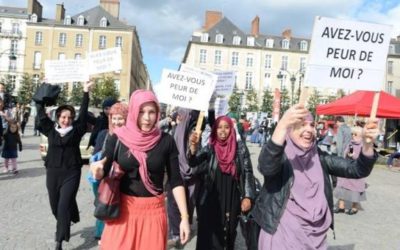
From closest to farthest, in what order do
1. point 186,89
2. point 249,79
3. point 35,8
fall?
point 186,89
point 249,79
point 35,8

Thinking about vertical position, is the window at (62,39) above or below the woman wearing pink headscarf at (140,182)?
above

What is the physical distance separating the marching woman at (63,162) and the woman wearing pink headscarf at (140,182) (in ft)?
7.49

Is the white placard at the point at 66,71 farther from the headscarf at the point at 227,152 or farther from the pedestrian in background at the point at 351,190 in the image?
the pedestrian in background at the point at 351,190

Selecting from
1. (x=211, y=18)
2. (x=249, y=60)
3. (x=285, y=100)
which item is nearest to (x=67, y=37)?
(x=211, y=18)

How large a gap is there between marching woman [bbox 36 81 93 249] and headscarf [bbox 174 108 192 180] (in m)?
1.43

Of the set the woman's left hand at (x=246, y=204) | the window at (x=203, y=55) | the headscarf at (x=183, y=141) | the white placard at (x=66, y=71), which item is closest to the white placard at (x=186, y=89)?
the headscarf at (x=183, y=141)

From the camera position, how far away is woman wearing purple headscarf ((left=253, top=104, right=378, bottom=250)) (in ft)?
11.7

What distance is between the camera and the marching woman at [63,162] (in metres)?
5.84

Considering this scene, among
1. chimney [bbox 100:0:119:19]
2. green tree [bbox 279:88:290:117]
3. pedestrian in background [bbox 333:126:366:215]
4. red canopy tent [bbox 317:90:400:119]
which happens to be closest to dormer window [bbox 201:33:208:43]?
chimney [bbox 100:0:119:19]

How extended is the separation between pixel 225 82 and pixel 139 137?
235 inches

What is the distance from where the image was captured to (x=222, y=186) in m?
5.50

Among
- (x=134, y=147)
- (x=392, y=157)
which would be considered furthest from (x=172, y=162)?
(x=392, y=157)

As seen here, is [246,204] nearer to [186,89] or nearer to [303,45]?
[186,89]

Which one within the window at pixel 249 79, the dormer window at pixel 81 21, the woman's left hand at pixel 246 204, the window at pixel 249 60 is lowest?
the woman's left hand at pixel 246 204
